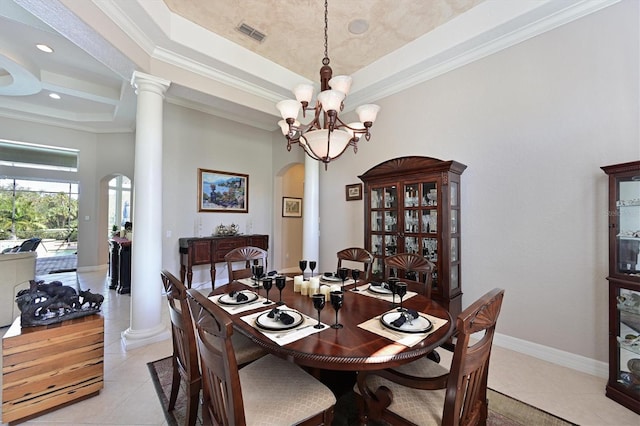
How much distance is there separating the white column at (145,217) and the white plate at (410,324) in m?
2.63

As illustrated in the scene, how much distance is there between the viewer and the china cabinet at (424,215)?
9.44 feet

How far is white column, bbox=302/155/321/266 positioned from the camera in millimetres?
4629

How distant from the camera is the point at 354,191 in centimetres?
427

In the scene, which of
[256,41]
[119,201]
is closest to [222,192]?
[256,41]

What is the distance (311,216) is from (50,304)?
3.27 metres

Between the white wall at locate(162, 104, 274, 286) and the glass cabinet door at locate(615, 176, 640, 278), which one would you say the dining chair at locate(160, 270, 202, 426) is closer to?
the glass cabinet door at locate(615, 176, 640, 278)

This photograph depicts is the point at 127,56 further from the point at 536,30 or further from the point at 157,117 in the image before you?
the point at 536,30

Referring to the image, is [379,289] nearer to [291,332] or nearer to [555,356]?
[291,332]

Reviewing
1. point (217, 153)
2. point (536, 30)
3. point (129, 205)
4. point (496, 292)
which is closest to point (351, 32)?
point (536, 30)

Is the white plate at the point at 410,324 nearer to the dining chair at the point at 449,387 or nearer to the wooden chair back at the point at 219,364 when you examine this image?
the dining chair at the point at 449,387

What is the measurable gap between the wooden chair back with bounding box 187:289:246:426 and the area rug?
86 cm

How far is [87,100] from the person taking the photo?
5.30m

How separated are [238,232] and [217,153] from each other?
1652 mm

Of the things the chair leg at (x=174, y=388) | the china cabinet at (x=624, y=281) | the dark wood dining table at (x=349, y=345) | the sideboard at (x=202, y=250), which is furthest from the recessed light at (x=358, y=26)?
the sideboard at (x=202, y=250)
